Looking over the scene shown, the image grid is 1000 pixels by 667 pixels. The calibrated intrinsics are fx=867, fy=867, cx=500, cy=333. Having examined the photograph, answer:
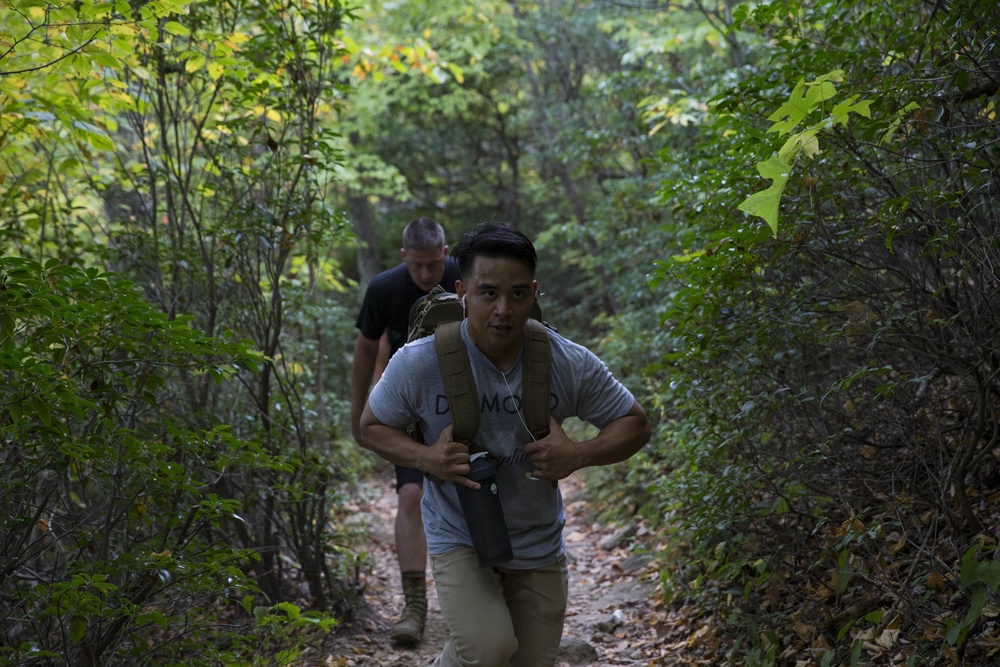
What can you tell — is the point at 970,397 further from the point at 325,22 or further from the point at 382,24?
the point at 382,24

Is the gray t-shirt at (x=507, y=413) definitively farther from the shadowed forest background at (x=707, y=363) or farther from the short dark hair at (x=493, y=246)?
the shadowed forest background at (x=707, y=363)

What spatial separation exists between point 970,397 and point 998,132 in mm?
1295

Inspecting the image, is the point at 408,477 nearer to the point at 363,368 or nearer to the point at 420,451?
the point at 363,368

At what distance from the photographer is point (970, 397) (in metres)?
4.28

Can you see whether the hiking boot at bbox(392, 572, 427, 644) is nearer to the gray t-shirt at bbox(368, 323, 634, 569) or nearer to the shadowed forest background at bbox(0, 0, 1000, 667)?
the shadowed forest background at bbox(0, 0, 1000, 667)

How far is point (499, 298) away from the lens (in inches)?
126

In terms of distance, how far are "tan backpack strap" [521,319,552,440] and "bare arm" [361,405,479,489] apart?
0.28 m

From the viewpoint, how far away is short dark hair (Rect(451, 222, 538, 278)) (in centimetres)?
320

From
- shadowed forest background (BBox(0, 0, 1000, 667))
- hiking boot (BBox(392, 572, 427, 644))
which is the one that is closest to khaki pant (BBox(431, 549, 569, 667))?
shadowed forest background (BBox(0, 0, 1000, 667))

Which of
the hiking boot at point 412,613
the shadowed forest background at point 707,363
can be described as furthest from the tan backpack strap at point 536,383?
the hiking boot at point 412,613

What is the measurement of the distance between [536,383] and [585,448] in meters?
0.30

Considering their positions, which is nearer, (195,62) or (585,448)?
(585,448)

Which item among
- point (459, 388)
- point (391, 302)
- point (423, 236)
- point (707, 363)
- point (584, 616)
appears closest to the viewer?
point (459, 388)

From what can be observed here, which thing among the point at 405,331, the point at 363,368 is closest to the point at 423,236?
the point at 405,331
